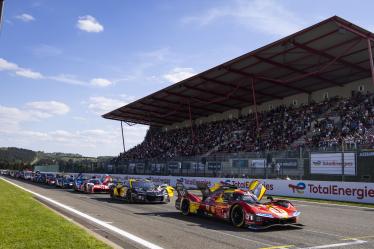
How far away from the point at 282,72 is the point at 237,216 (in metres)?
27.8

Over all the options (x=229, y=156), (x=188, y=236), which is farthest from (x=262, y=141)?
(x=188, y=236)

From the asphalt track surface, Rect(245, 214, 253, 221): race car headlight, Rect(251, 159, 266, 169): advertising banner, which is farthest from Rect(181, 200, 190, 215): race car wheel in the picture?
Rect(251, 159, 266, 169): advertising banner

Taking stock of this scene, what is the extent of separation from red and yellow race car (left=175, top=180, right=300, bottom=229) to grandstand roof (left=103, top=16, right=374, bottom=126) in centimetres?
1680

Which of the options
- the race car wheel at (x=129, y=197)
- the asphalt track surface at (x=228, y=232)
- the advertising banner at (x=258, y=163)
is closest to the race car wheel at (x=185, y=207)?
the asphalt track surface at (x=228, y=232)

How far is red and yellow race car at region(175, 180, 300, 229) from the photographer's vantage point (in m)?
11.3

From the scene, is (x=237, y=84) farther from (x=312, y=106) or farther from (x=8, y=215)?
(x=8, y=215)

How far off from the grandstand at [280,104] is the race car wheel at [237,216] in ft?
39.5

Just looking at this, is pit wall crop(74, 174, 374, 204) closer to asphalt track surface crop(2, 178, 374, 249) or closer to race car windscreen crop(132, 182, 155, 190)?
race car windscreen crop(132, 182, 155, 190)

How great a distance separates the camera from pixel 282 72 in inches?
1495

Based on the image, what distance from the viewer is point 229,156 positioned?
3130cm

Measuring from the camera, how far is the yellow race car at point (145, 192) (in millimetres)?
19734

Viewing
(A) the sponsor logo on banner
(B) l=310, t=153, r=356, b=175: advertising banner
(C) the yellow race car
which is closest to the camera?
(C) the yellow race car

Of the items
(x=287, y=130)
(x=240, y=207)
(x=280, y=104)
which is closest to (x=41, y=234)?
(x=240, y=207)

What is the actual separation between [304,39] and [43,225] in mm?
23900
